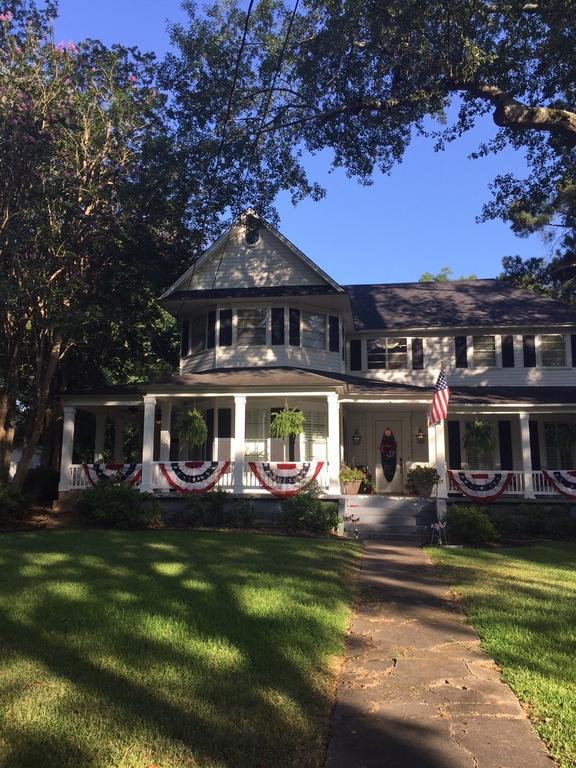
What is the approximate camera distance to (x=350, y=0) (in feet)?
43.8

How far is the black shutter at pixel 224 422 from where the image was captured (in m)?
17.2

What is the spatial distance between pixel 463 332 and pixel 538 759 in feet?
59.0

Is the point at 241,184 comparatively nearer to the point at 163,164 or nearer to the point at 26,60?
the point at 163,164

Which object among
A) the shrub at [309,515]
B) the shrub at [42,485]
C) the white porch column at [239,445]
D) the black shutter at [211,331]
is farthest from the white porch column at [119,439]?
the shrub at [309,515]

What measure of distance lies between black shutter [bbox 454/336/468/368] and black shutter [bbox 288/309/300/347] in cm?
575

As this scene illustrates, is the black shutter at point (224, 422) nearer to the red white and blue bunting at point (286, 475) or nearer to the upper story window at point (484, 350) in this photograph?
the red white and blue bunting at point (286, 475)

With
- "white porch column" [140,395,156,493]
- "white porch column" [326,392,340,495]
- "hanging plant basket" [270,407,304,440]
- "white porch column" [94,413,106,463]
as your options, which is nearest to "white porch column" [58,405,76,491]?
"white porch column" [140,395,156,493]

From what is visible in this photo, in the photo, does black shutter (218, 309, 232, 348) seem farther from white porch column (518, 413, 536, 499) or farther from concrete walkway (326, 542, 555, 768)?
concrete walkway (326, 542, 555, 768)

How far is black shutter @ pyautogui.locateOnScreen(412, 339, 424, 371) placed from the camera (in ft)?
67.8

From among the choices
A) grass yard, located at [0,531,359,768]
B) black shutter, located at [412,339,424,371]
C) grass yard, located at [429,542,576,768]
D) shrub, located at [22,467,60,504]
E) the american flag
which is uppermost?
black shutter, located at [412,339,424,371]

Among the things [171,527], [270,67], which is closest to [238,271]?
[270,67]

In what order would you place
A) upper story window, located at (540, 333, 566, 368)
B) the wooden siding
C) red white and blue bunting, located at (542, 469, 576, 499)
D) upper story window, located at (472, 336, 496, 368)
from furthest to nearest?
upper story window, located at (472, 336, 496, 368) < upper story window, located at (540, 333, 566, 368) < the wooden siding < red white and blue bunting, located at (542, 469, 576, 499)

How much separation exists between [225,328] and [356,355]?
501cm

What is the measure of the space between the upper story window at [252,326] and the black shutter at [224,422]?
2396 mm
